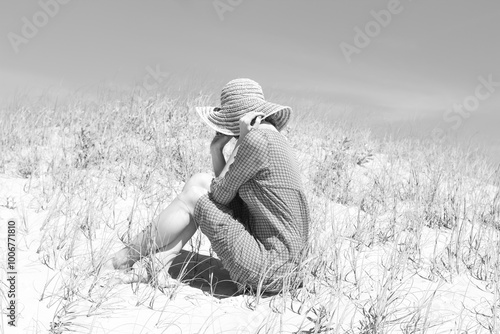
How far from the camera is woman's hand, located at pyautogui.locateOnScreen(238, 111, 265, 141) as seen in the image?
2.47m

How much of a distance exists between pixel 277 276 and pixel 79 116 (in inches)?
179

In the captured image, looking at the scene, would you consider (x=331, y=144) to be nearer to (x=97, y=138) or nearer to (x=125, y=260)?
(x=97, y=138)

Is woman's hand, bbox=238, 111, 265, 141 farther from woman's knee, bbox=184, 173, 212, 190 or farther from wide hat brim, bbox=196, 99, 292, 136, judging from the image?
woman's knee, bbox=184, 173, 212, 190

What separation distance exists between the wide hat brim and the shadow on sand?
83 cm

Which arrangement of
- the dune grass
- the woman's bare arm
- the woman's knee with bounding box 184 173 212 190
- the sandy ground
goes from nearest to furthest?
the sandy ground → the dune grass → the woman's knee with bounding box 184 173 212 190 → the woman's bare arm

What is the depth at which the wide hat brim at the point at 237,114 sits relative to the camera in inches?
104

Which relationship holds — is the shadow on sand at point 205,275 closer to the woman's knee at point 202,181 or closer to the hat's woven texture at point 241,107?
the woman's knee at point 202,181

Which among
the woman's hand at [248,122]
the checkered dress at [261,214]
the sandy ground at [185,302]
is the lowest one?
the sandy ground at [185,302]

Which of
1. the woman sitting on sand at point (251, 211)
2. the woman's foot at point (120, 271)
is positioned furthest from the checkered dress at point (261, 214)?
the woman's foot at point (120, 271)

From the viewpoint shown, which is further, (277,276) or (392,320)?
(277,276)

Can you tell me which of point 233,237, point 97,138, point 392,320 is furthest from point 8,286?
point 97,138

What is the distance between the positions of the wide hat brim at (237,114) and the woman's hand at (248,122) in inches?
2.3

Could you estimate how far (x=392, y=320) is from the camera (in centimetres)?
223

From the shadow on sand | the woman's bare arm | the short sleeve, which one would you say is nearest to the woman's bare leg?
the shadow on sand
